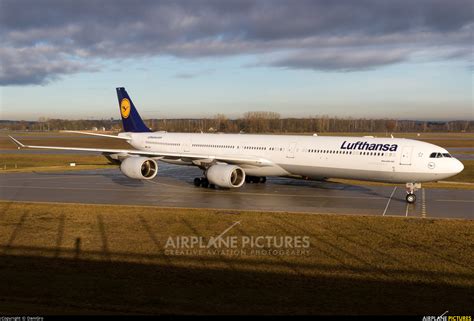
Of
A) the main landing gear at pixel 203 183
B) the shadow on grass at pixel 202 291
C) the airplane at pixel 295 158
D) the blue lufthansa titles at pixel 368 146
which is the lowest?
the shadow on grass at pixel 202 291

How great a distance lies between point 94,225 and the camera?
77.1 ft

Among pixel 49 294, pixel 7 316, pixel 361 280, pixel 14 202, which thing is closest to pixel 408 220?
pixel 361 280

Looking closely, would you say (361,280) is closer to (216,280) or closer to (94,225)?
(216,280)

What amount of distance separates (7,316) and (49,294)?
2.18m

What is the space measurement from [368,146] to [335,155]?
2164 millimetres

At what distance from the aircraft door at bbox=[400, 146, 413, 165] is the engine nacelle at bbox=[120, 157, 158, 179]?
16722mm

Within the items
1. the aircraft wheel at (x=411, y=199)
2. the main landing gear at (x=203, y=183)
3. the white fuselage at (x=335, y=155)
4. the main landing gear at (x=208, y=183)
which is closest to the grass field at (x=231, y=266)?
the aircraft wheel at (x=411, y=199)

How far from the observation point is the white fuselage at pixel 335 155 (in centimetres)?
2933

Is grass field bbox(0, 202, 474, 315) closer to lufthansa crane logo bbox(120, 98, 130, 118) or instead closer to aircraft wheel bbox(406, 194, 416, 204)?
aircraft wheel bbox(406, 194, 416, 204)

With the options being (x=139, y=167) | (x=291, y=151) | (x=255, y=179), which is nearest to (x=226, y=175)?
(x=291, y=151)

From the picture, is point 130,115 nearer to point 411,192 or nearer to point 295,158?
point 295,158

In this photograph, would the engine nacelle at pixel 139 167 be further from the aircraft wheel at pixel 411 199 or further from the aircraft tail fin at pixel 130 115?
the aircraft wheel at pixel 411 199

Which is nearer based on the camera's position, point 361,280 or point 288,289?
point 288,289

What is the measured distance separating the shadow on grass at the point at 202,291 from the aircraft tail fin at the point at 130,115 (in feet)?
94.4
